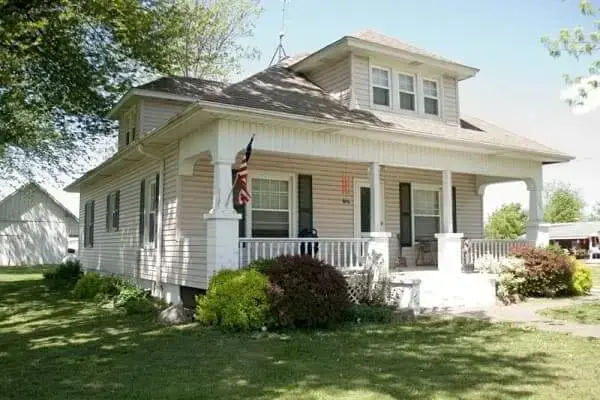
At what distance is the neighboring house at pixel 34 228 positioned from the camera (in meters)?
38.1

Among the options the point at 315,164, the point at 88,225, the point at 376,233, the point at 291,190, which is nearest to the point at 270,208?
the point at 291,190

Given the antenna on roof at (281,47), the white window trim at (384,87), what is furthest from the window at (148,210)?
the antenna on roof at (281,47)

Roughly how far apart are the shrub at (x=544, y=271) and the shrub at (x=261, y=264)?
656 cm

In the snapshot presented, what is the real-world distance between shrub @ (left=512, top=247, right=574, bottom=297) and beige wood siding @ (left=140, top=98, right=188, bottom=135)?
1025 cm

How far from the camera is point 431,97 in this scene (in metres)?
14.4

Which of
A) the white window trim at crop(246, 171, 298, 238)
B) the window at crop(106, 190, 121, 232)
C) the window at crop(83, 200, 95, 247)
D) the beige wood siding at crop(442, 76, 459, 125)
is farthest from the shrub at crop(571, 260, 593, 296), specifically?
the window at crop(83, 200, 95, 247)

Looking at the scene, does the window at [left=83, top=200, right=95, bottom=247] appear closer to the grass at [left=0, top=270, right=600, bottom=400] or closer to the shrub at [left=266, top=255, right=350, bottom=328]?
the grass at [left=0, top=270, right=600, bottom=400]

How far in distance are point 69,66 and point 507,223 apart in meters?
59.6

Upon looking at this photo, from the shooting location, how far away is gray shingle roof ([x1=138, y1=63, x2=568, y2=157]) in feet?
34.5

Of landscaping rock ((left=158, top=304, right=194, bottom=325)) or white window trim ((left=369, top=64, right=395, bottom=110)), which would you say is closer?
landscaping rock ((left=158, top=304, right=194, bottom=325))

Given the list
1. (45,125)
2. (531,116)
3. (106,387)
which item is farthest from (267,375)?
(531,116)

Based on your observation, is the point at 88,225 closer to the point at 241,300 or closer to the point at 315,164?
the point at 315,164

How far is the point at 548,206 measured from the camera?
3049 inches

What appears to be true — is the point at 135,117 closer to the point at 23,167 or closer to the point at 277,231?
the point at 277,231
